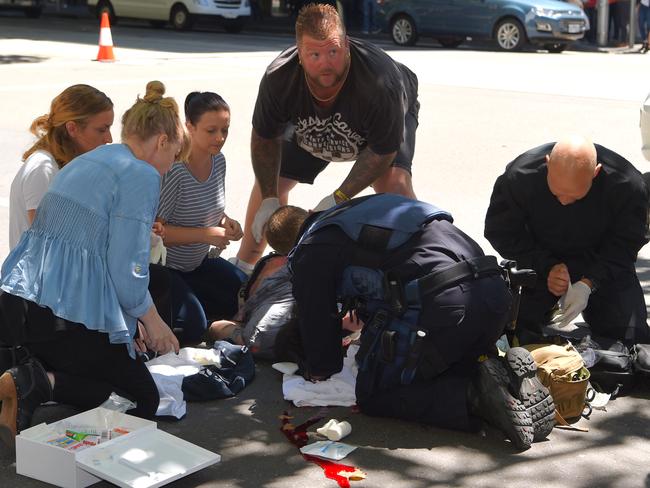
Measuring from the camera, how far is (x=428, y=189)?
8750mm

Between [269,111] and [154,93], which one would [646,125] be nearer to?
[269,111]

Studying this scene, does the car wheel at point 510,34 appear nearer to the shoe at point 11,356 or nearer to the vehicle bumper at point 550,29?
the vehicle bumper at point 550,29

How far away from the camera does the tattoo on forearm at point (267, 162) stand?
5.96m

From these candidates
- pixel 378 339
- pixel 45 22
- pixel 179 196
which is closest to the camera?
pixel 378 339

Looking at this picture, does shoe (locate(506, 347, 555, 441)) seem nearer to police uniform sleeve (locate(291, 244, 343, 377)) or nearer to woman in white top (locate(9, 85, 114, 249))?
police uniform sleeve (locate(291, 244, 343, 377))

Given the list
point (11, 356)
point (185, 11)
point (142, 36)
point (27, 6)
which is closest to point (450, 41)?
point (142, 36)

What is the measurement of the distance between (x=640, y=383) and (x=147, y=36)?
747 inches

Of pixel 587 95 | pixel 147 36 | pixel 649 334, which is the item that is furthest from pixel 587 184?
pixel 147 36

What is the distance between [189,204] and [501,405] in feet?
6.78

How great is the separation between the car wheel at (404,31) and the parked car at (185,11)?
14.3 ft

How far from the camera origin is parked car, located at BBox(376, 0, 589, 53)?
65.7ft

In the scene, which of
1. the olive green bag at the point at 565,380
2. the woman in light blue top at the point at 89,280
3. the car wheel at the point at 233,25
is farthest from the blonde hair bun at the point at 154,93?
the car wheel at the point at 233,25

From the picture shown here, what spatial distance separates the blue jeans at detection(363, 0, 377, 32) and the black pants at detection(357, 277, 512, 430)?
21.7 meters

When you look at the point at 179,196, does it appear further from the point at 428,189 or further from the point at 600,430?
the point at 428,189
